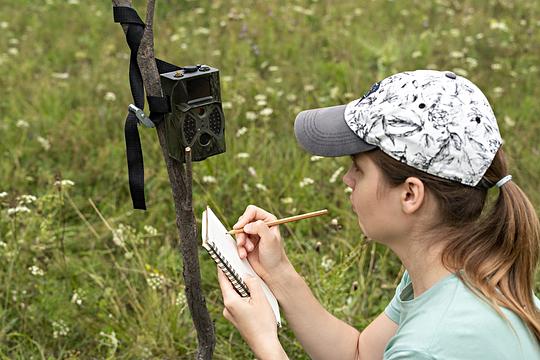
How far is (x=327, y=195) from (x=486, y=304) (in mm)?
1839

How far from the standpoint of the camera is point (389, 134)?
5.40 ft

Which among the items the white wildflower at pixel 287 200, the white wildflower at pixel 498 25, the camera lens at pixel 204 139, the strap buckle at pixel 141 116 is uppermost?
the strap buckle at pixel 141 116

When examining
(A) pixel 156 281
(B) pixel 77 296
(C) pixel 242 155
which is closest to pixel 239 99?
(C) pixel 242 155

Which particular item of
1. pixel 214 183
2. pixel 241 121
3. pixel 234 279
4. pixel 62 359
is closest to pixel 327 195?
pixel 214 183

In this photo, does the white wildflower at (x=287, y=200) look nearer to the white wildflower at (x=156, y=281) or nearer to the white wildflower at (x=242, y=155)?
the white wildflower at (x=242, y=155)

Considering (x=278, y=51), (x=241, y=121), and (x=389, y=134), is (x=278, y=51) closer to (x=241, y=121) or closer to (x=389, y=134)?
(x=241, y=121)

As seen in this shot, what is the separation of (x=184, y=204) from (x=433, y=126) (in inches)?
22.0

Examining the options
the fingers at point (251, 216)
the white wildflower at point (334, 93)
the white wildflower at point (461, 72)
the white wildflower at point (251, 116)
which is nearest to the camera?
the fingers at point (251, 216)

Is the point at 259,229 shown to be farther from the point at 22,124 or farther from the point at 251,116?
the point at 22,124

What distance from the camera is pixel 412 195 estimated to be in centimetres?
167

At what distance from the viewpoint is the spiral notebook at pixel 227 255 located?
1670 millimetres

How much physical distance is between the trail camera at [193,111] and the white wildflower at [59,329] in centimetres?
110

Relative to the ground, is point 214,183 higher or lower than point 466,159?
lower

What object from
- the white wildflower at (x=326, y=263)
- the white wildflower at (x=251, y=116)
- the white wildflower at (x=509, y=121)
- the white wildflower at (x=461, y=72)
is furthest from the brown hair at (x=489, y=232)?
the white wildflower at (x=461, y=72)
